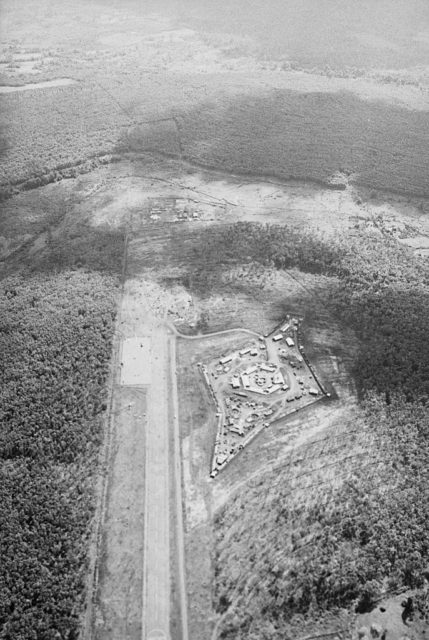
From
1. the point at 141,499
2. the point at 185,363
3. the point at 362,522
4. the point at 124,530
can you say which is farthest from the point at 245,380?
the point at 124,530

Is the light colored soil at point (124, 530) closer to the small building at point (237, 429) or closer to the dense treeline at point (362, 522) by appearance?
the dense treeline at point (362, 522)

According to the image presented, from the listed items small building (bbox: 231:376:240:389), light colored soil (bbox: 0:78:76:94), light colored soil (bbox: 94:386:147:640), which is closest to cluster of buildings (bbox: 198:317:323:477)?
small building (bbox: 231:376:240:389)

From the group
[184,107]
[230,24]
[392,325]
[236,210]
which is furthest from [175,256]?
[230,24]

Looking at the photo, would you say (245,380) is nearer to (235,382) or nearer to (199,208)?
(235,382)

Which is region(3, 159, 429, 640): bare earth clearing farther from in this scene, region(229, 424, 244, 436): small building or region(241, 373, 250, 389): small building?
region(241, 373, 250, 389): small building

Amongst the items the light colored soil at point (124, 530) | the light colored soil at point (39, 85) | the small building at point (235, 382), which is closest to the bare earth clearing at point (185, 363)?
the light colored soil at point (124, 530)
